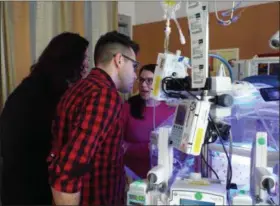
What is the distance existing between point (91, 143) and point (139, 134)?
3.16 ft

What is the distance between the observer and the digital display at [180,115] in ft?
3.22

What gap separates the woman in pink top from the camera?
1.95 meters

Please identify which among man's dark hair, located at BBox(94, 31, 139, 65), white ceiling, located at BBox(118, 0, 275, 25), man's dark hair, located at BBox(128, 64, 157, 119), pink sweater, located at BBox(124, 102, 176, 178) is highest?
white ceiling, located at BBox(118, 0, 275, 25)

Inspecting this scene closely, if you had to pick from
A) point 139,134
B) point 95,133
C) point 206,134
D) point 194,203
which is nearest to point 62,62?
point 95,133

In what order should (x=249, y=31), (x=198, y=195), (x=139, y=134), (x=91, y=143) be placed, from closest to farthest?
1. (x=198, y=195)
2. (x=91, y=143)
3. (x=139, y=134)
4. (x=249, y=31)

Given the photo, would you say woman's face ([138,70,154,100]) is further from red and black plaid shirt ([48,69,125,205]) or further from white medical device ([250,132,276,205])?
white medical device ([250,132,276,205])

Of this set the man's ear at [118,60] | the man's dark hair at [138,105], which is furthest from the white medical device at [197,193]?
the man's dark hair at [138,105]

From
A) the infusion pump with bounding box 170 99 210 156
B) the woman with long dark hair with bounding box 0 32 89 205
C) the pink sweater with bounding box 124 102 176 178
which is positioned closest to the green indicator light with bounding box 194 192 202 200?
the infusion pump with bounding box 170 99 210 156

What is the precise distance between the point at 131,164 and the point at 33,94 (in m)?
0.77

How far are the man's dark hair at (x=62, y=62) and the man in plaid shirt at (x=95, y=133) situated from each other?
0.19m

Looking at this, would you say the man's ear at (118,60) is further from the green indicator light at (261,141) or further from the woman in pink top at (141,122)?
the green indicator light at (261,141)

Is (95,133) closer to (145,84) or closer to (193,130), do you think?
(193,130)

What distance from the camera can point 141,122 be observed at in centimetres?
211

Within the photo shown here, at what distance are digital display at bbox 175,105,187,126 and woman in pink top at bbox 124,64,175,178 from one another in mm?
833
